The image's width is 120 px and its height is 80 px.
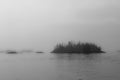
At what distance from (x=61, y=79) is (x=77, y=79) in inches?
131

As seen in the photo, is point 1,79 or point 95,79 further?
point 1,79

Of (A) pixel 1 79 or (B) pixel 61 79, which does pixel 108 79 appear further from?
(A) pixel 1 79

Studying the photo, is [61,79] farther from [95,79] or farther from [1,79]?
[1,79]

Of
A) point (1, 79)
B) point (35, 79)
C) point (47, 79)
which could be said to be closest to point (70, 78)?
point (47, 79)

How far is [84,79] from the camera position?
3784 cm

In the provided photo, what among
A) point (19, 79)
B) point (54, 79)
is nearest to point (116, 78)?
point (54, 79)

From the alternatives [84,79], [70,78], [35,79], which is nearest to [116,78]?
[84,79]

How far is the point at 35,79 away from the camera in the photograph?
39000 millimetres

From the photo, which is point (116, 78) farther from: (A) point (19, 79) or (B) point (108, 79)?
(A) point (19, 79)

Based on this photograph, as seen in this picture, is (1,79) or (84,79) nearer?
(84,79)

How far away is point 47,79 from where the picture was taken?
128 ft

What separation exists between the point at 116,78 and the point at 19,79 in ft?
65.5

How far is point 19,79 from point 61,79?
8856 millimetres

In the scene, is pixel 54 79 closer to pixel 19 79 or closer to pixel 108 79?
pixel 19 79
